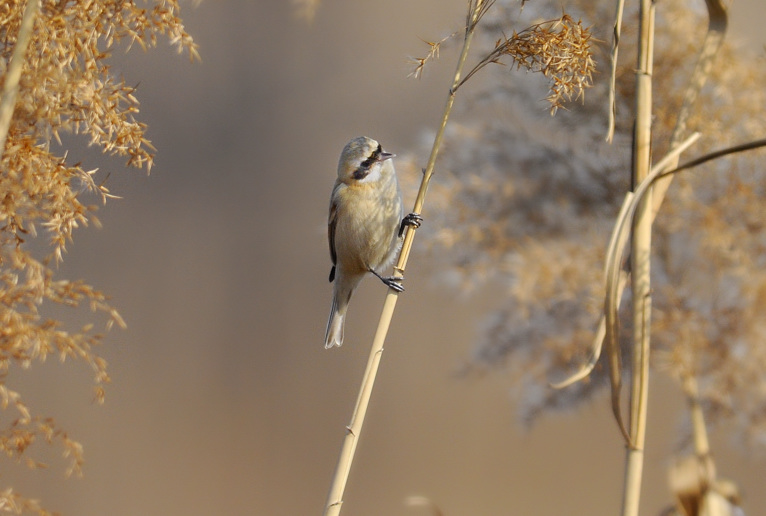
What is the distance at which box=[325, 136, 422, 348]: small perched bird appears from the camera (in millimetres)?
1011

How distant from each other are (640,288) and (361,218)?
2.21 feet

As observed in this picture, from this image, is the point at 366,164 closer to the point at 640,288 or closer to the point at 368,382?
the point at 368,382

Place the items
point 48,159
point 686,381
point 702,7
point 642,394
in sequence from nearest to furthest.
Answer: point 642,394 → point 48,159 → point 686,381 → point 702,7

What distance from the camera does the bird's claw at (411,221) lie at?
79 cm

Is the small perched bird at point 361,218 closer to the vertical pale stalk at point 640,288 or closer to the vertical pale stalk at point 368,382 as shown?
the vertical pale stalk at point 368,382

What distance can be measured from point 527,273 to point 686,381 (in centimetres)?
26

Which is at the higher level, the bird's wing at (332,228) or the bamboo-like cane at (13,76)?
the bird's wing at (332,228)

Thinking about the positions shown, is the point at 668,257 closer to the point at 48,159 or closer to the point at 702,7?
the point at 702,7

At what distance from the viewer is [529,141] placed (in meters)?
1.16

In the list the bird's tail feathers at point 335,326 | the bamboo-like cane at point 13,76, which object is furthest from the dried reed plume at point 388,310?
the bird's tail feathers at point 335,326

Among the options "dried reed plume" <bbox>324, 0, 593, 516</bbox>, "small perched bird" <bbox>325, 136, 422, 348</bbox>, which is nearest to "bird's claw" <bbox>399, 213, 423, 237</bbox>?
"small perched bird" <bbox>325, 136, 422, 348</bbox>

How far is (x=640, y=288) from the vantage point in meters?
0.40

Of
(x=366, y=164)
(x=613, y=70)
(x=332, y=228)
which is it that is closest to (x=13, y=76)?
(x=613, y=70)

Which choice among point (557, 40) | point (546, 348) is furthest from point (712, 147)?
point (557, 40)
